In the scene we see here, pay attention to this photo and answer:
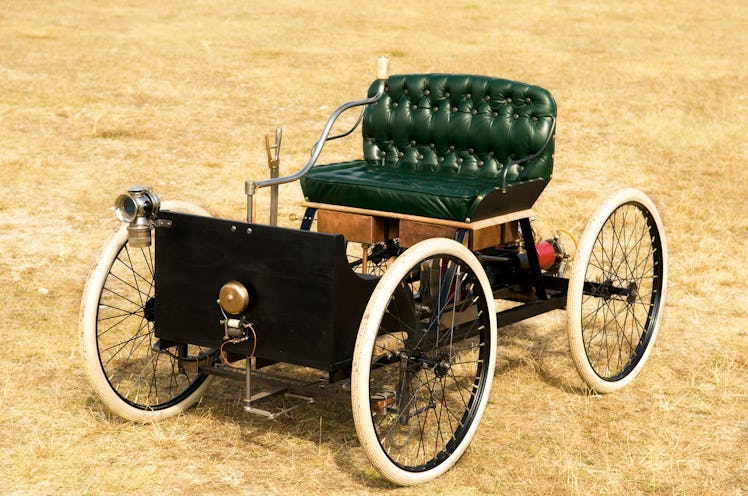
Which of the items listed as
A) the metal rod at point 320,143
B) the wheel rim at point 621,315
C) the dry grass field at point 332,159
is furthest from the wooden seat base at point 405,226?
the dry grass field at point 332,159

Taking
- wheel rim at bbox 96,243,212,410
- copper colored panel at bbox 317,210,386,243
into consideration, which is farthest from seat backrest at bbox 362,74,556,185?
wheel rim at bbox 96,243,212,410

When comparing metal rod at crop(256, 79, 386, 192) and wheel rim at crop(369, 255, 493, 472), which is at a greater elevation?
metal rod at crop(256, 79, 386, 192)

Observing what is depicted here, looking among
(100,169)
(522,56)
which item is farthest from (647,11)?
(100,169)

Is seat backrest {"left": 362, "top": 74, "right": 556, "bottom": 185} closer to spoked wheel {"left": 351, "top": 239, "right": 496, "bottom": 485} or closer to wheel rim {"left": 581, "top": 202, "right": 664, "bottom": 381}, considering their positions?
wheel rim {"left": 581, "top": 202, "right": 664, "bottom": 381}

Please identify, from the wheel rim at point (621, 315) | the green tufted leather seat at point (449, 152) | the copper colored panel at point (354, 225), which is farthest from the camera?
the wheel rim at point (621, 315)

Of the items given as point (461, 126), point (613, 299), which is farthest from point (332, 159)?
point (613, 299)

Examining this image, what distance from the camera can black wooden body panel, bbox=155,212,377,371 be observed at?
4.85 meters

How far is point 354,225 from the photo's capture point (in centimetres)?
590

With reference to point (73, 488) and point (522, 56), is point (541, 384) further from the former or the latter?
point (522, 56)

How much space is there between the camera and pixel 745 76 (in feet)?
54.3

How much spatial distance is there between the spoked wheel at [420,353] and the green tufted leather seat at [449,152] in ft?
1.36

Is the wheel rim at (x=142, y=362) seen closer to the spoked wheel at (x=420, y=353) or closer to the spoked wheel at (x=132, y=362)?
the spoked wheel at (x=132, y=362)

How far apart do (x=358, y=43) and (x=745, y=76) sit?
620 cm

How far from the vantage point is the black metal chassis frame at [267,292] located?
486 cm
